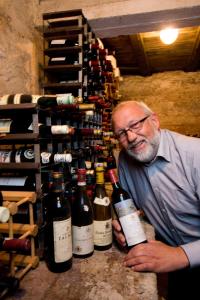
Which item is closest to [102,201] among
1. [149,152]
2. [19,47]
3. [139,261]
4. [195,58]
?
[139,261]

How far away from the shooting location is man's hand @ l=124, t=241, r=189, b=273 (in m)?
0.97

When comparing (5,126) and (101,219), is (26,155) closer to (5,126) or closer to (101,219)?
(5,126)

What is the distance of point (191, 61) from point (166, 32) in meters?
1.97

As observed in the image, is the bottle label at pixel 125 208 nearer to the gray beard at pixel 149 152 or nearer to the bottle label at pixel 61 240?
the bottle label at pixel 61 240

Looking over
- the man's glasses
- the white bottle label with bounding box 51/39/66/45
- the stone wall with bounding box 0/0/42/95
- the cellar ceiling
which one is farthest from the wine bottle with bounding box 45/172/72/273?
the cellar ceiling

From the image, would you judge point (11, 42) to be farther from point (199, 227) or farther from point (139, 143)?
point (199, 227)

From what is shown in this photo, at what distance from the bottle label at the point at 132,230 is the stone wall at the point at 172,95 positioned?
16.8 feet

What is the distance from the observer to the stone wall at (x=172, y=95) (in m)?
5.78

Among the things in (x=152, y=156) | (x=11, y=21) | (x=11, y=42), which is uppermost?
(x=11, y=21)

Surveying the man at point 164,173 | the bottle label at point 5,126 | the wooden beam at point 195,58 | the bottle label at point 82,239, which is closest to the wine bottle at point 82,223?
the bottle label at point 82,239

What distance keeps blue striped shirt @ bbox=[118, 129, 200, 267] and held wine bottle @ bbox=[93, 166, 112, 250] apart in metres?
0.40

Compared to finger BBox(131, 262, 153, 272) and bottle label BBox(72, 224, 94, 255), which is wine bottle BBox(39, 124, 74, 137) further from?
finger BBox(131, 262, 153, 272)

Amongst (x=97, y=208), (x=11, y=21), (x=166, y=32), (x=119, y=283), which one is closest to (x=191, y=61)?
(x=166, y=32)

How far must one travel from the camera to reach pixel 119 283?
87 centimetres
